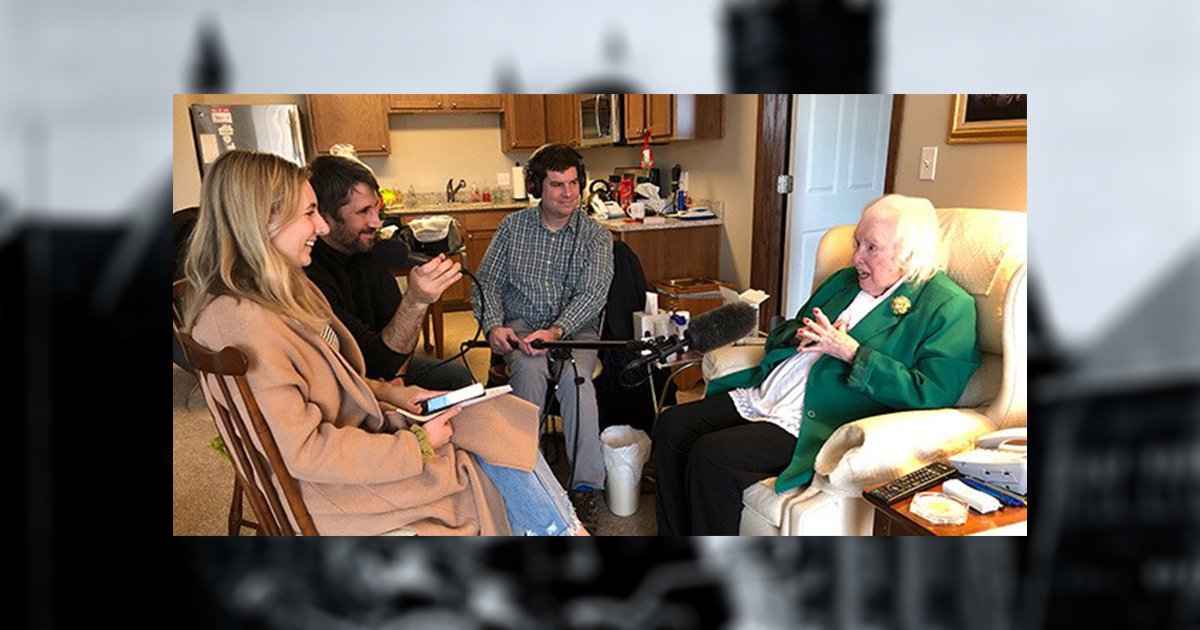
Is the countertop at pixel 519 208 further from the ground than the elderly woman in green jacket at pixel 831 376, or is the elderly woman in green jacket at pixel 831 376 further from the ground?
the countertop at pixel 519 208

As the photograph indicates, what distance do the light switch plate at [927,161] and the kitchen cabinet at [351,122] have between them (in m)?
0.80

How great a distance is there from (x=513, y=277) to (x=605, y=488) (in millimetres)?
372

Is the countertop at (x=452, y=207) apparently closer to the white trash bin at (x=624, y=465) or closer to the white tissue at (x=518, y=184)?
the white tissue at (x=518, y=184)

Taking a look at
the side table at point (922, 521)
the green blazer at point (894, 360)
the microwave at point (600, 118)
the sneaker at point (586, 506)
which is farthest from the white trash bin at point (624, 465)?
the microwave at point (600, 118)

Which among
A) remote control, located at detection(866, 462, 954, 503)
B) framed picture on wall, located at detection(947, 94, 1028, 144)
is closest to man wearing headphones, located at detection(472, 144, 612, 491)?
remote control, located at detection(866, 462, 954, 503)

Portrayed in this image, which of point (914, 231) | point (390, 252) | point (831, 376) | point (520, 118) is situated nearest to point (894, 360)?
point (831, 376)

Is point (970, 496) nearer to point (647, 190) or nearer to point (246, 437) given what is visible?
point (647, 190)

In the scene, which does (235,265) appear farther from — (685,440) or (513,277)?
(685,440)

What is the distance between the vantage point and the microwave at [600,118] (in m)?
1.01

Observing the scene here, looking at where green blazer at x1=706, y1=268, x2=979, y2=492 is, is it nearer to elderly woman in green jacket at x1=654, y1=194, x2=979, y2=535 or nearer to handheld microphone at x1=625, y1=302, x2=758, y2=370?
elderly woman in green jacket at x1=654, y1=194, x2=979, y2=535

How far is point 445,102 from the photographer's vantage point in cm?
100

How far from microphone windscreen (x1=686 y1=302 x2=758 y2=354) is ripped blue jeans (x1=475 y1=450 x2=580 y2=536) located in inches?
12.3

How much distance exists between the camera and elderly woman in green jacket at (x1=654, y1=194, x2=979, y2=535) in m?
1.03
